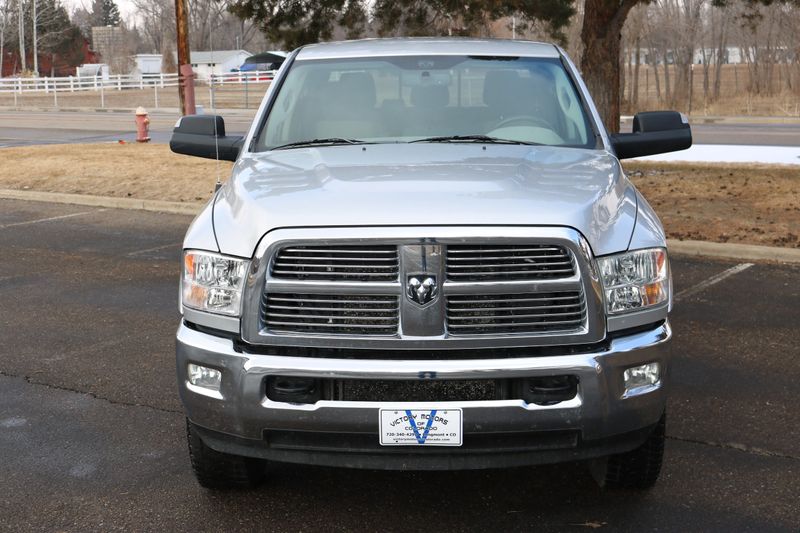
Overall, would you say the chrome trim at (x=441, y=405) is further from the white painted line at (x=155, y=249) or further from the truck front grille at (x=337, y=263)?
the white painted line at (x=155, y=249)

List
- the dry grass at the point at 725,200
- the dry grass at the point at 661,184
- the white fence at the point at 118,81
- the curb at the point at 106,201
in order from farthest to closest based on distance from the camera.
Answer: the white fence at the point at 118,81, the curb at the point at 106,201, the dry grass at the point at 661,184, the dry grass at the point at 725,200

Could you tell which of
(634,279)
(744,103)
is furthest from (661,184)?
(744,103)

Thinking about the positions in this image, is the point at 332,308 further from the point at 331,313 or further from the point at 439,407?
the point at 439,407

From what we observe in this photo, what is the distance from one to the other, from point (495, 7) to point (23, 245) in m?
7.61

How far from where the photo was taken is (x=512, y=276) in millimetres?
3633

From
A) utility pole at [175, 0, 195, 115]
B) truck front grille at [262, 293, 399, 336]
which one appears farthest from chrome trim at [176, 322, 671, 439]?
utility pole at [175, 0, 195, 115]

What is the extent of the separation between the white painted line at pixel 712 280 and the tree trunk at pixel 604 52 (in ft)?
19.3

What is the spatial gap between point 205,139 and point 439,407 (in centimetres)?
251

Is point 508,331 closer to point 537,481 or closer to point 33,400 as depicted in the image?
point 537,481

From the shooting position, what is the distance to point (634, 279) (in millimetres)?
3799

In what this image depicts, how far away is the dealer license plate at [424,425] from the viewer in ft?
11.7

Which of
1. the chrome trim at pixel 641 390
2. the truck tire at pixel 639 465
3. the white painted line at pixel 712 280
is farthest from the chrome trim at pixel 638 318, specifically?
the white painted line at pixel 712 280

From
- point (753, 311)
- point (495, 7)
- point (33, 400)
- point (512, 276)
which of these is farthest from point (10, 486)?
point (495, 7)

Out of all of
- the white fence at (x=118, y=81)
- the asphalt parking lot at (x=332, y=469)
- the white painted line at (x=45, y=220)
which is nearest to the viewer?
the asphalt parking lot at (x=332, y=469)
